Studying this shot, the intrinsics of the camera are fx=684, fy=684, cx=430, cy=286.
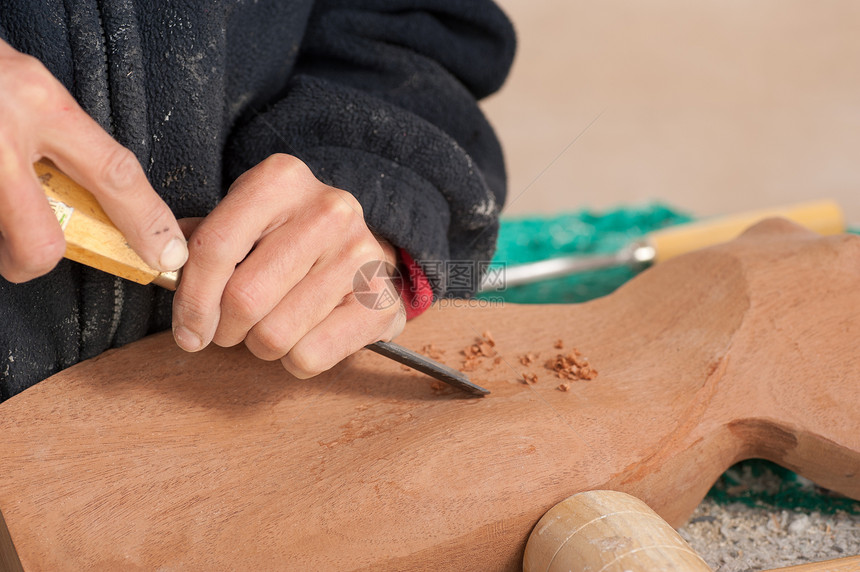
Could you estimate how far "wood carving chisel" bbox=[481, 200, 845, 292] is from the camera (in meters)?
1.42

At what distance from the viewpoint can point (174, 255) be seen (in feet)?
1.91

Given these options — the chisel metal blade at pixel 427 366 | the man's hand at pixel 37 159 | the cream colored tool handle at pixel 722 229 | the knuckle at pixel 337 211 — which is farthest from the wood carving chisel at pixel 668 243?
the man's hand at pixel 37 159

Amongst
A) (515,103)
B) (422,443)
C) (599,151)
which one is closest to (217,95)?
(422,443)

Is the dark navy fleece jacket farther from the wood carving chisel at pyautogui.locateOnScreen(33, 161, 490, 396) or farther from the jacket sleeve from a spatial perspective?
the wood carving chisel at pyautogui.locateOnScreen(33, 161, 490, 396)

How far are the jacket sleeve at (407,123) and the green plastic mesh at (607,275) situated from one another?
1.11 feet

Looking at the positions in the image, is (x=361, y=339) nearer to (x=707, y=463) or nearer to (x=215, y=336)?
(x=215, y=336)

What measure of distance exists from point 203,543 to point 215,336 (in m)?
0.19

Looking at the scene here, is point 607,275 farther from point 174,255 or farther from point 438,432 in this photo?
point 174,255

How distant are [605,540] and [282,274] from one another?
1.23 ft

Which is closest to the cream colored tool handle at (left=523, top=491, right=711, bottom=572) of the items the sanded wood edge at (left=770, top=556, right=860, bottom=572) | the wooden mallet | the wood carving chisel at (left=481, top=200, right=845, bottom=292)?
the wooden mallet

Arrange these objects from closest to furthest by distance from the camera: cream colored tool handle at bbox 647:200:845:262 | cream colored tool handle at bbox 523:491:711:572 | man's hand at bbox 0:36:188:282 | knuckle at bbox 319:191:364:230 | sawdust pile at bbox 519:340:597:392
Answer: man's hand at bbox 0:36:188:282, cream colored tool handle at bbox 523:491:711:572, knuckle at bbox 319:191:364:230, sawdust pile at bbox 519:340:597:392, cream colored tool handle at bbox 647:200:845:262

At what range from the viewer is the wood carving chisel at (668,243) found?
4.66 ft

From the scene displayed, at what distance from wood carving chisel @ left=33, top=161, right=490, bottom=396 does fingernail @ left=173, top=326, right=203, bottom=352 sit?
0.04 meters

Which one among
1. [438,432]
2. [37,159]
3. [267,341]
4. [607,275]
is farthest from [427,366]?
[607,275]
